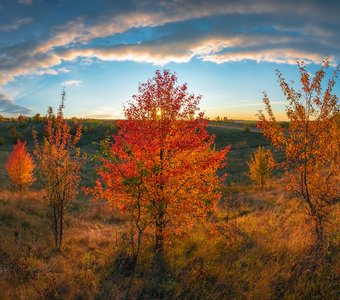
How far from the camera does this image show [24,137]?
86875 mm

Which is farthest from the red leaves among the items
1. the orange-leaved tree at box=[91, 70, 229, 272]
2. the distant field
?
the distant field

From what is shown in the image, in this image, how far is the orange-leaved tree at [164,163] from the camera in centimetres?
870

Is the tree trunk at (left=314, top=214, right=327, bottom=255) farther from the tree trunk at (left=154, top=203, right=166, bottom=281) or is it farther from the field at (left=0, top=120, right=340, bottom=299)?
the tree trunk at (left=154, top=203, right=166, bottom=281)

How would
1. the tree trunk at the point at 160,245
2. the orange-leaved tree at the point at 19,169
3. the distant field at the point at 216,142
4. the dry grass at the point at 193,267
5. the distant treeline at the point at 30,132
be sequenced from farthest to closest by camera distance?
the distant treeline at the point at 30,132, the distant field at the point at 216,142, the orange-leaved tree at the point at 19,169, the tree trunk at the point at 160,245, the dry grass at the point at 193,267

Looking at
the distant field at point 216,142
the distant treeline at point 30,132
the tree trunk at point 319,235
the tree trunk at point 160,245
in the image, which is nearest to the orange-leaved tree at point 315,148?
the tree trunk at point 319,235

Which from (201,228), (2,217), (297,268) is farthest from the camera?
(2,217)

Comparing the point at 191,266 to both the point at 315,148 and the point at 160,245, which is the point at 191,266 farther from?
the point at 315,148

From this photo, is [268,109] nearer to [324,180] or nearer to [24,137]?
[324,180]

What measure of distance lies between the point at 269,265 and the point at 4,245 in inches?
358

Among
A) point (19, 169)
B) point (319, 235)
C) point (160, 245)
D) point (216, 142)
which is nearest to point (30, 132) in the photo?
point (216, 142)

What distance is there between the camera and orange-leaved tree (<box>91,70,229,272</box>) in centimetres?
870

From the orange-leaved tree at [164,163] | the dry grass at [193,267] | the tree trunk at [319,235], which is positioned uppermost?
the orange-leaved tree at [164,163]

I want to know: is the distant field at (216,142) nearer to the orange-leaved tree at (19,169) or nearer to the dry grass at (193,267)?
the orange-leaved tree at (19,169)

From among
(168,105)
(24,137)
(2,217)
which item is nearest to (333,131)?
(168,105)
